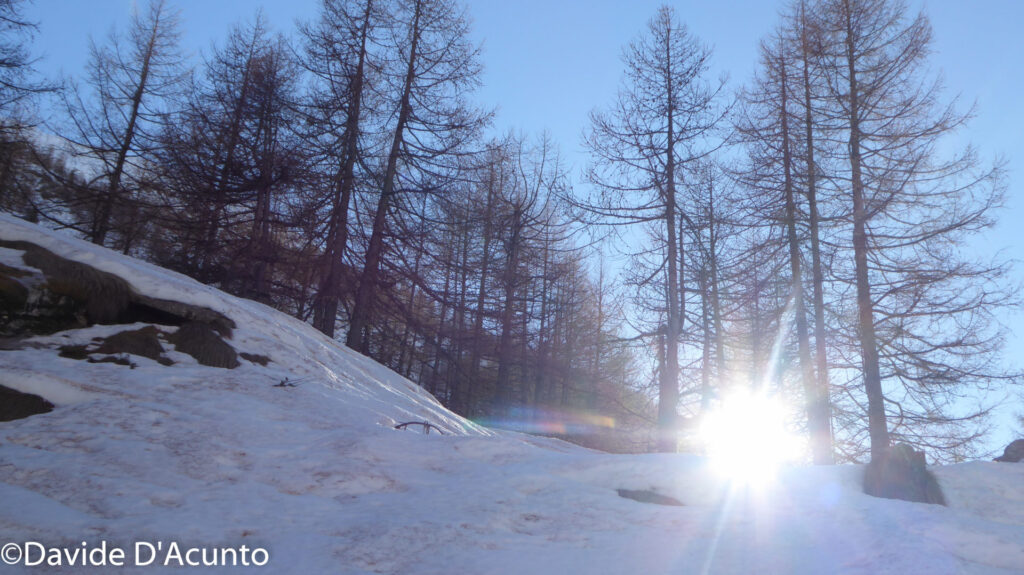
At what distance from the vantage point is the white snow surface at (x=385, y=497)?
3.24 meters

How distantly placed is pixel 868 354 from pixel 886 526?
8287 mm

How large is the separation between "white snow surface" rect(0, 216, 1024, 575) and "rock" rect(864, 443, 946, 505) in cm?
16

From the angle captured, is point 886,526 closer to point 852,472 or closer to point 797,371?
point 852,472

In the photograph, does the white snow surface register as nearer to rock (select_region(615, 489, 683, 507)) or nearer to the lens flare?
rock (select_region(615, 489, 683, 507))

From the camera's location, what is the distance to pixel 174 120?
17.0m

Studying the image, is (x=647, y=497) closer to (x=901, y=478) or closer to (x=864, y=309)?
(x=901, y=478)

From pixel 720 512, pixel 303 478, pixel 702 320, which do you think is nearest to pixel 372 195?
pixel 702 320

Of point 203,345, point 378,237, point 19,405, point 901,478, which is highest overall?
point 378,237

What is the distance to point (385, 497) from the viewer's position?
4148 mm

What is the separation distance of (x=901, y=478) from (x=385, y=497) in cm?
409

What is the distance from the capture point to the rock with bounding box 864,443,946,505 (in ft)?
16.5

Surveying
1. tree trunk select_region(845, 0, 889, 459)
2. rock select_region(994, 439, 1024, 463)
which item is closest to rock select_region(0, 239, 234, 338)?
rock select_region(994, 439, 1024, 463)

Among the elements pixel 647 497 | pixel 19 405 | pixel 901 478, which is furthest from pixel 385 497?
pixel 901 478

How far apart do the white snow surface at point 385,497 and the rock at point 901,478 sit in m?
0.16
